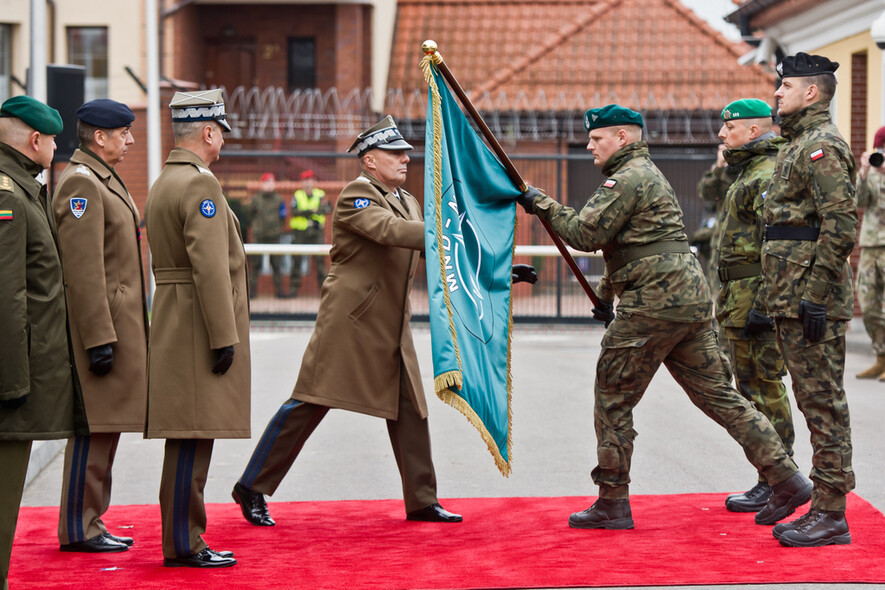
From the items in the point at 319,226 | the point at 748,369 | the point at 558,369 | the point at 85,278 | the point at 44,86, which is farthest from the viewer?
the point at 319,226

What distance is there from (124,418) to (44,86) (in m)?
4.96

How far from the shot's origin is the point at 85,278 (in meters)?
5.34

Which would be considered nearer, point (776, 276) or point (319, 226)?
point (776, 276)

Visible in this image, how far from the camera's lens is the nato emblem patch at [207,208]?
16.6ft

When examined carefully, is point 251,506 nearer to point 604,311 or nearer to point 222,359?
point 222,359

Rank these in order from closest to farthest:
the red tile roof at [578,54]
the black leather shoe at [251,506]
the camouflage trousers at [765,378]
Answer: the black leather shoe at [251,506] < the camouflage trousers at [765,378] < the red tile roof at [578,54]

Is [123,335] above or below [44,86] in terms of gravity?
below

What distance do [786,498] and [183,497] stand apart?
274 cm

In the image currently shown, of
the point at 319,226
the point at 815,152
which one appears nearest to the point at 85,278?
the point at 815,152

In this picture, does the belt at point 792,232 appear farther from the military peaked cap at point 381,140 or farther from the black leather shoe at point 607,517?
the military peaked cap at point 381,140

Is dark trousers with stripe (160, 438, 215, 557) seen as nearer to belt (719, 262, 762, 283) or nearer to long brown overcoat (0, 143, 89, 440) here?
long brown overcoat (0, 143, 89, 440)

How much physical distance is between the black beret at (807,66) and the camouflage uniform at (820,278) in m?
0.16

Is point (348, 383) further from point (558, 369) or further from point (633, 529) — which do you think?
point (558, 369)

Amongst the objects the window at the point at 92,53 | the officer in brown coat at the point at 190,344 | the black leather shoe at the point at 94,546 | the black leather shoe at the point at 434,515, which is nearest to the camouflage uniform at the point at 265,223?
the window at the point at 92,53
